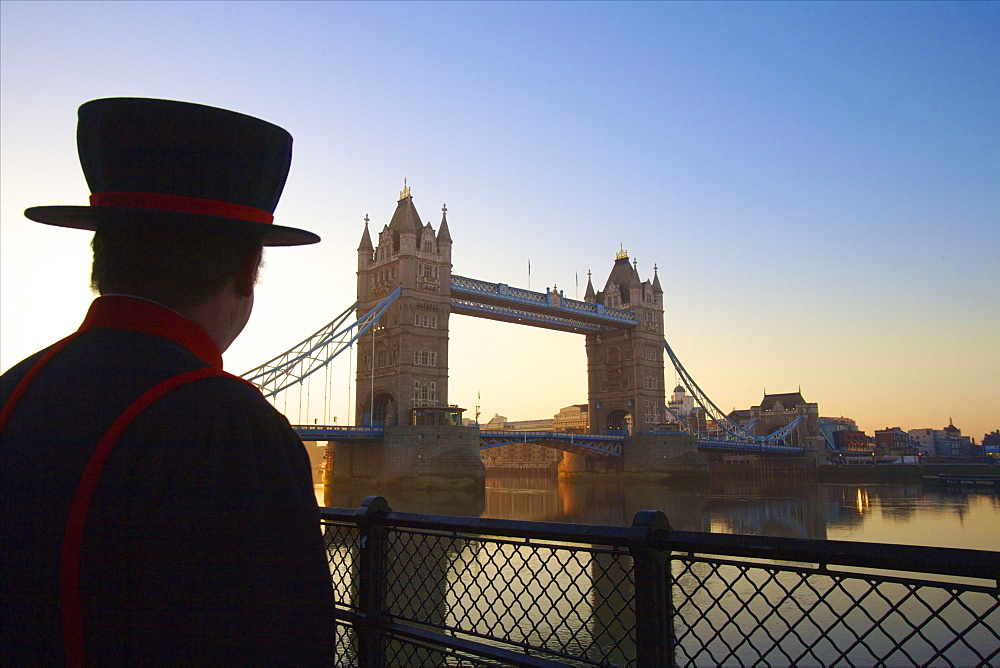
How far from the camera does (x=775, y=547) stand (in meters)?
1.97

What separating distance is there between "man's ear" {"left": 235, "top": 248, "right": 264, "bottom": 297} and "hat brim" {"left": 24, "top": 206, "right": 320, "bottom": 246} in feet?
0.12

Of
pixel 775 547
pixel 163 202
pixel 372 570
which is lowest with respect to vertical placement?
pixel 372 570

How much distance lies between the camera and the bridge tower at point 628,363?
51156mm

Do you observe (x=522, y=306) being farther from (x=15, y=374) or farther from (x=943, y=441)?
(x=943, y=441)

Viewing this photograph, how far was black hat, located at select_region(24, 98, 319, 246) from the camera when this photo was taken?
1.19 meters

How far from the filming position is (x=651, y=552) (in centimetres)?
215

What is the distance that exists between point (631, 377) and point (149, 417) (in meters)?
51.5

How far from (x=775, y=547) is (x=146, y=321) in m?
1.70

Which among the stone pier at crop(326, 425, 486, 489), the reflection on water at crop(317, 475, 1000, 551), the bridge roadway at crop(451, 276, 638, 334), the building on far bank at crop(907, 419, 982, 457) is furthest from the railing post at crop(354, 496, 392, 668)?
the building on far bank at crop(907, 419, 982, 457)

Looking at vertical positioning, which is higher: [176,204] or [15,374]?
[176,204]

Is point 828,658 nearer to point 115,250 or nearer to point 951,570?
point 951,570

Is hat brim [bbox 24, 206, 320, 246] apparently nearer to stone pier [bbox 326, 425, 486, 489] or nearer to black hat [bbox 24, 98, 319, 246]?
black hat [bbox 24, 98, 319, 246]

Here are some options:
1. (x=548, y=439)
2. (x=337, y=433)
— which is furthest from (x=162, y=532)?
(x=548, y=439)

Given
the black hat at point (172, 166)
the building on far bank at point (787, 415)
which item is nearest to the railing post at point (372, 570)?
the black hat at point (172, 166)
